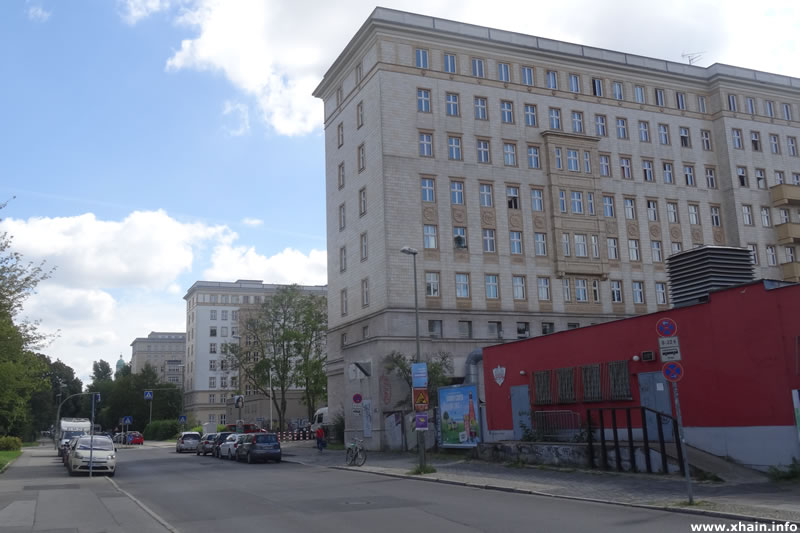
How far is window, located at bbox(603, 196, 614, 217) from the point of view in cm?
5106

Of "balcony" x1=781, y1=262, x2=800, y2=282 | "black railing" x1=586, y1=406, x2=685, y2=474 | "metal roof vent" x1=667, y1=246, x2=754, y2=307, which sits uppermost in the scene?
"balcony" x1=781, y1=262, x2=800, y2=282

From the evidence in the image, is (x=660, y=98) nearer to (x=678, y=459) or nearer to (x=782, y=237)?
(x=782, y=237)

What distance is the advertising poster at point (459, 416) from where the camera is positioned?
29469 mm

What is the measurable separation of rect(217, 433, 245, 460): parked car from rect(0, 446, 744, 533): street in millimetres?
15179

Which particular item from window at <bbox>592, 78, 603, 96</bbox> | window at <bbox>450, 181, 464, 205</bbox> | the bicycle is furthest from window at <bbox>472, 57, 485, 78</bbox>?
the bicycle

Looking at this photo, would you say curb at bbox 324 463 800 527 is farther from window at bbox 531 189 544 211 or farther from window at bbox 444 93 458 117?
window at bbox 444 93 458 117

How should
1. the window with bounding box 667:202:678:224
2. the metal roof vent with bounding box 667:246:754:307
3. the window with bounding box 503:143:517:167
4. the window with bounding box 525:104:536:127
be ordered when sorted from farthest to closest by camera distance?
1. the window with bounding box 667:202:678:224
2. the window with bounding box 525:104:536:127
3. the window with bounding box 503:143:517:167
4. the metal roof vent with bounding box 667:246:754:307

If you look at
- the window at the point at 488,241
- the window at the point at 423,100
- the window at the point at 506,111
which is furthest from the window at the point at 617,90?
the window at the point at 488,241

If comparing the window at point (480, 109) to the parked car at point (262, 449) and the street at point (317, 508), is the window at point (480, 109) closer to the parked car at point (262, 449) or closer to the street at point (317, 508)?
the parked car at point (262, 449)

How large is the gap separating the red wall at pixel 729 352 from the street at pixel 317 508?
6.35 meters

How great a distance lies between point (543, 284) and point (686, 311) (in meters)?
27.8

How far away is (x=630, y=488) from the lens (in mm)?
16688

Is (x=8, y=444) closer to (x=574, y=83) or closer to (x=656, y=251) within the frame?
(x=574, y=83)

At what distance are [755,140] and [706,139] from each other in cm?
407
